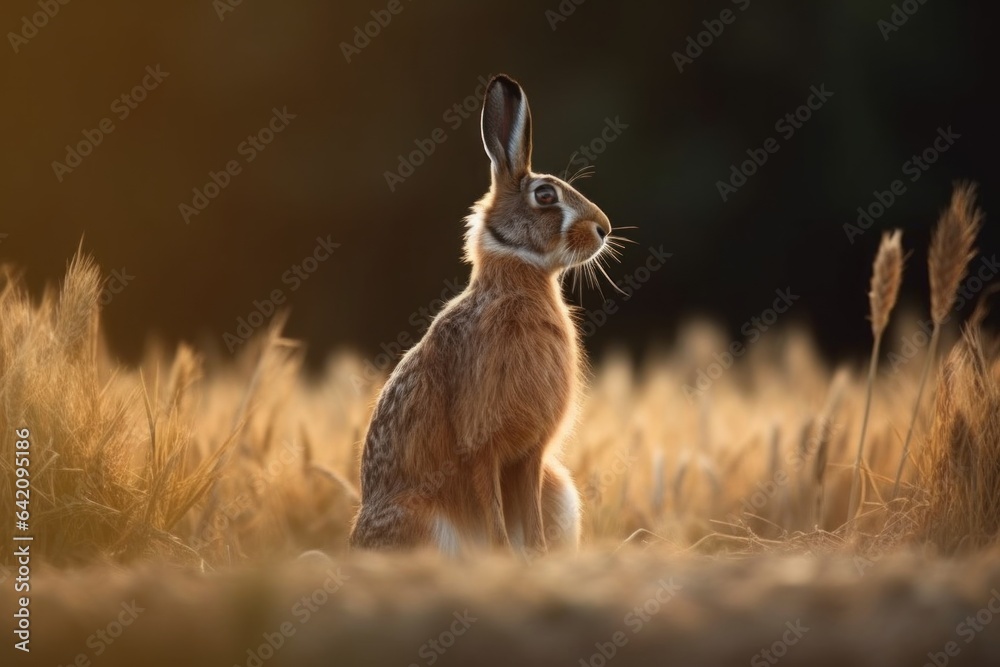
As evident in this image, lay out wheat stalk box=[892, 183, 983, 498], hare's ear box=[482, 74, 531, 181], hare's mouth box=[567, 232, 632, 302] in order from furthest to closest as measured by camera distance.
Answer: hare's mouth box=[567, 232, 632, 302] < hare's ear box=[482, 74, 531, 181] < wheat stalk box=[892, 183, 983, 498]

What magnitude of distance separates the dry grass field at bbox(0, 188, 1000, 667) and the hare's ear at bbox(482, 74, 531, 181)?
0.94 m

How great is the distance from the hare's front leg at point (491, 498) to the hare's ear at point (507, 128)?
1.03 meters

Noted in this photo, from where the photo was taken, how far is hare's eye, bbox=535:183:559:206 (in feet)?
11.6

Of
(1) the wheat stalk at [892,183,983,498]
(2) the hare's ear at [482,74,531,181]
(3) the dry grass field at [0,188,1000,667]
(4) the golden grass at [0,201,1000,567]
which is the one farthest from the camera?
(2) the hare's ear at [482,74,531,181]

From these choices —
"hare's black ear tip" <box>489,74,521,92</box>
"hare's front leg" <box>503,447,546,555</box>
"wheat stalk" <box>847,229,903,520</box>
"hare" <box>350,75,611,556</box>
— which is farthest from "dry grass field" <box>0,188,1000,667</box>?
"hare's black ear tip" <box>489,74,521,92</box>

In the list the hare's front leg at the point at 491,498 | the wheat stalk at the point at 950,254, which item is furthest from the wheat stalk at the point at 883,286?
the hare's front leg at the point at 491,498

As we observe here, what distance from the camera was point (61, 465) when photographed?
2580 millimetres

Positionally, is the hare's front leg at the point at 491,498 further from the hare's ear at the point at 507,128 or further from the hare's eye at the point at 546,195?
the hare's ear at the point at 507,128

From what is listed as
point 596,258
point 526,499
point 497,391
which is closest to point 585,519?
point 526,499

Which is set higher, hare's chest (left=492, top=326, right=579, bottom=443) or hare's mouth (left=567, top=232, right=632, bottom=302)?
hare's mouth (left=567, top=232, right=632, bottom=302)

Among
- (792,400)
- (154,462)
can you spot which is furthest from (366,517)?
(792,400)

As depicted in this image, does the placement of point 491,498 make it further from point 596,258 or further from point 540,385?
point 596,258

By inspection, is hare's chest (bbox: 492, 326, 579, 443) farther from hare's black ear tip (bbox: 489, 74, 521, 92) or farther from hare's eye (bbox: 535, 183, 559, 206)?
hare's black ear tip (bbox: 489, 74, 521, 92)

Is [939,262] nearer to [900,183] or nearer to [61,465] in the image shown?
[61,465]
